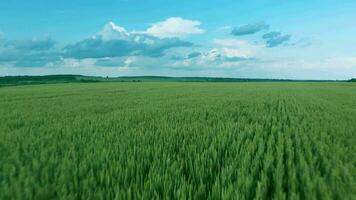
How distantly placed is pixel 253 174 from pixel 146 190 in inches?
34.9

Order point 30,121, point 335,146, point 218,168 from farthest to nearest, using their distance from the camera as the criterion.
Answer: point 30,121 < point 335,146 < point 218,168

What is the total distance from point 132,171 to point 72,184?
48 cm

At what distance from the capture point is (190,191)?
208cm

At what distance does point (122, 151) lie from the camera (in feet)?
10.9

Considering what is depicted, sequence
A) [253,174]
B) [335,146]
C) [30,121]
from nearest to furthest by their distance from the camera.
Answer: [253,174], [335,146], [30,121]

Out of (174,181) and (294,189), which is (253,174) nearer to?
(294,189)

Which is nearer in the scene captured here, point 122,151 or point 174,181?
point 174,181

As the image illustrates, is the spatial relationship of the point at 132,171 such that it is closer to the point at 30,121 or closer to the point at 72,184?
the point at 72,184

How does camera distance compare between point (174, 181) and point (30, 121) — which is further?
point (30, 121)

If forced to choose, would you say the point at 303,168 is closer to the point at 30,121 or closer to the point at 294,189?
the point at 294,189

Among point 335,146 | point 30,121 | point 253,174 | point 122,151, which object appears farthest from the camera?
point 30,121

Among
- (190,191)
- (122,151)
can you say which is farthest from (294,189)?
(122,151)

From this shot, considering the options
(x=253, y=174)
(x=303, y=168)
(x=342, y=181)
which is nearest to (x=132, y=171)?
(x=253, y=174)

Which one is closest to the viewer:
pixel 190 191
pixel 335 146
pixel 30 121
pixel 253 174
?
pixel 190 191
